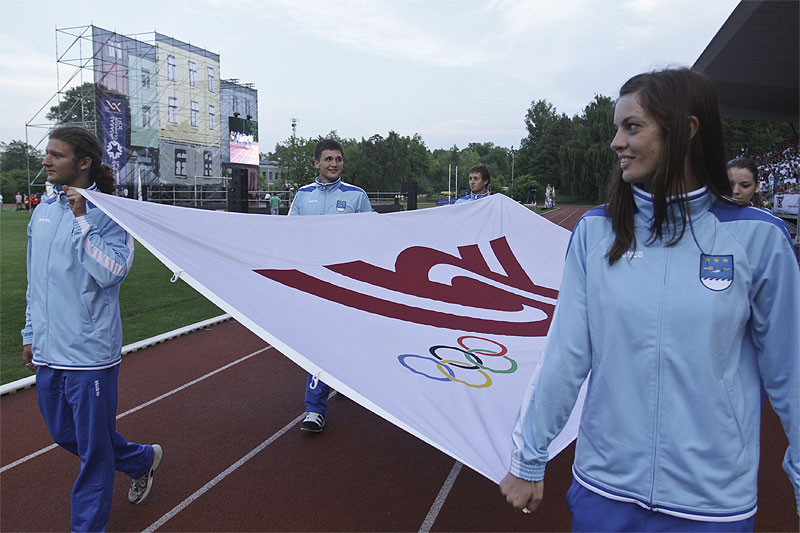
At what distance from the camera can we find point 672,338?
4.12 feet

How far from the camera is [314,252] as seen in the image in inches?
A: 134

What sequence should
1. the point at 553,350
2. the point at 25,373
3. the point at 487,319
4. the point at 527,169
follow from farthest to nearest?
the point at 527,169, the point at 25,373, the point at 487,319, the point at 553,350

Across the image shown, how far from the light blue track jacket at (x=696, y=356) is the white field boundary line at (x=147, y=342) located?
503cm

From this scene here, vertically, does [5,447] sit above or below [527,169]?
below

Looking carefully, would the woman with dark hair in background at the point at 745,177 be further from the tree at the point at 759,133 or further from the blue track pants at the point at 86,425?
the tree at the point at 759,133

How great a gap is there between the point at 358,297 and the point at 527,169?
79732 mm

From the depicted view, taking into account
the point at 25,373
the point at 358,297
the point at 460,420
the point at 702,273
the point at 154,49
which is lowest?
the point at 25,373

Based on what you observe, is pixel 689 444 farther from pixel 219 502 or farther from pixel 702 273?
pixel 219 502

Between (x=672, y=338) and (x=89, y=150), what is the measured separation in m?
2.63

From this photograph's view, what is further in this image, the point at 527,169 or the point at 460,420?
the point at 527,169

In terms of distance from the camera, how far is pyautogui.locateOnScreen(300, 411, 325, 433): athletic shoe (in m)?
3.91

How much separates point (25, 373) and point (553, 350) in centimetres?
557

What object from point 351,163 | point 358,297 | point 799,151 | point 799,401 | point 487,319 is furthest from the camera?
point 351,163

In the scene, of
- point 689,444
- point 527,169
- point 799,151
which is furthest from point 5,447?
point 527,169
